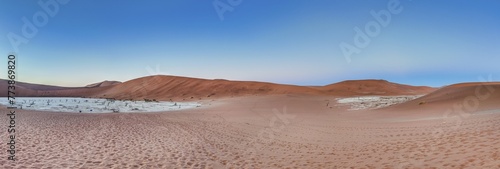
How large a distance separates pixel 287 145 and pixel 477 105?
1546 centimetres

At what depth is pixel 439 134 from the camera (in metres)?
11.2

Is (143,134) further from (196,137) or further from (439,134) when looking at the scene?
(439,134)

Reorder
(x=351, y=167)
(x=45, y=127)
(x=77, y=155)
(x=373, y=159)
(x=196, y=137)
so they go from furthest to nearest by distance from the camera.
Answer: (x=45, y=127) < (x=196, y=137) < (x=77, y=155) < (x=373, y=159) < (x=351, y=167)

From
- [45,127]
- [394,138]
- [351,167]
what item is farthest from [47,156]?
Result: [394,138]

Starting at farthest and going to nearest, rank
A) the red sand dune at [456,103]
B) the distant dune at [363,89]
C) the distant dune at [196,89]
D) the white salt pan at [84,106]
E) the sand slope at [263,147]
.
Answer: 1. the distant dune at [363,89]
2. the distant dune at [196,89]
3. the white salt pan at [84,106]
4. the red sand dune at [456,103]
5. the sand slope at [263,147]

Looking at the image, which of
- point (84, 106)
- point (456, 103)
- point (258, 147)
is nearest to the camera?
point (258, 147)

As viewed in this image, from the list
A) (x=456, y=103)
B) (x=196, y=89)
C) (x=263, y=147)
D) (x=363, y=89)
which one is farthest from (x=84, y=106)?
(x=363, y=89)

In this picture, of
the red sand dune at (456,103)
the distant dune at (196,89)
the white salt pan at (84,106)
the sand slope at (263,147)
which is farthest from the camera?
the distant dune at (196,89)

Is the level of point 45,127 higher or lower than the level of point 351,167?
higher

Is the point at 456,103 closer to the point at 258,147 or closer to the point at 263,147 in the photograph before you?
the point at 263,147

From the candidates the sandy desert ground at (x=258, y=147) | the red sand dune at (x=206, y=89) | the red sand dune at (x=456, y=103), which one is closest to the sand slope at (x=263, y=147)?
the sandy desert ground at (x=258, y=147)

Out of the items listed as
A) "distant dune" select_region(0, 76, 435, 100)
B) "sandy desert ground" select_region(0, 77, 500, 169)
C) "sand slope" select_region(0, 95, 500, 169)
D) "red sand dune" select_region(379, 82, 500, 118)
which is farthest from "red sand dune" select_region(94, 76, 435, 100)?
"sand slope" select_region(0, 95, 500, 169)

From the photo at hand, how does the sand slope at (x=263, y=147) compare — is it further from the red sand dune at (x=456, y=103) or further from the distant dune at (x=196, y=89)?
the distant dune at (x=196, y=89)

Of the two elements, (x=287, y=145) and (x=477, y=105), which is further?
(x=477, y=105)
